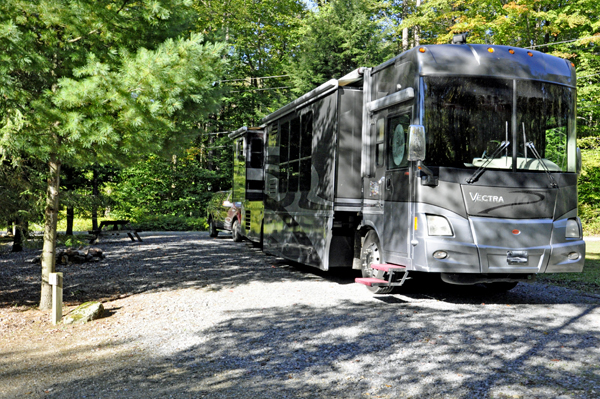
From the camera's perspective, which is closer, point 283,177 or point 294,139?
point 294,139

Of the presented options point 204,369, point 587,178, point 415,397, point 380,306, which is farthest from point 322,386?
point 587,178

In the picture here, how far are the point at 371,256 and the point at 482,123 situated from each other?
2.59 m

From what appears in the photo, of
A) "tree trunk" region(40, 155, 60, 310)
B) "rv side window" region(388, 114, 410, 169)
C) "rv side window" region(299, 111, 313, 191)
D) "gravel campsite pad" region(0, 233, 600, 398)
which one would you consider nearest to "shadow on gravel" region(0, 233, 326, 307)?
"gravel campsite pad" region(0, 233, 600, 398)

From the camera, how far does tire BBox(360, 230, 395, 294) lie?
8203 millimetres

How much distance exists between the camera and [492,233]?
6.91 meters

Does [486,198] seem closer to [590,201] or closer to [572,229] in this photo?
[572,229]

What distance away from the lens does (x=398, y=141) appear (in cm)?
764

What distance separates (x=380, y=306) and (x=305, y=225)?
300cm

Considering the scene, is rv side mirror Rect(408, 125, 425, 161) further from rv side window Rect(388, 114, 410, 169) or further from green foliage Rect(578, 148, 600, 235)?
green foliage Rect(578, 148, 600, 235)

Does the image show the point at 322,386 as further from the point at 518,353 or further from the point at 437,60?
the point at 437,60

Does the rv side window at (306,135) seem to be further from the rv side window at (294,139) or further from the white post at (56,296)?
the white post at (56,296)

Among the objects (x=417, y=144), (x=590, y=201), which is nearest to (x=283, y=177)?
(x=417, y=144)

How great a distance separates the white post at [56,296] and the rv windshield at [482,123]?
17.5 feet

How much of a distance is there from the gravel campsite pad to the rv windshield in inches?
77.5
